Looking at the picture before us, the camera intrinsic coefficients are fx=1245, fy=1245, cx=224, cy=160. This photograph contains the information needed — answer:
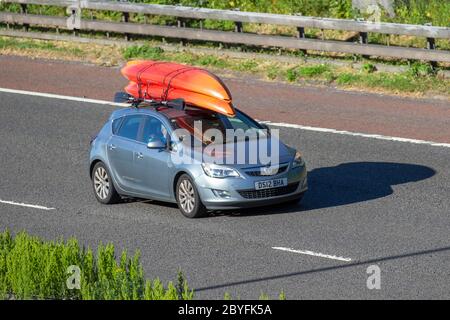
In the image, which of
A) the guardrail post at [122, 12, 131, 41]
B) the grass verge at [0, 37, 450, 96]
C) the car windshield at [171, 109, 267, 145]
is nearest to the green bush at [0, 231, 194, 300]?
the car windshield at [171, 109, 267, 145]

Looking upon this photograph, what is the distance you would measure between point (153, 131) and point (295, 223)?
2.73 metres

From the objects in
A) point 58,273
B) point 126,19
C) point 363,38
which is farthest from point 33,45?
point 58,273

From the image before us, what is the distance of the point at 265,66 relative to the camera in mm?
27406

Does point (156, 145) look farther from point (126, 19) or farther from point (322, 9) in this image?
point (126, 19)

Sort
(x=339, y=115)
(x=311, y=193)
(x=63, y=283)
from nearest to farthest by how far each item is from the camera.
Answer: (x=63, y=283), (x=311, y=193), (x=339, y=115)

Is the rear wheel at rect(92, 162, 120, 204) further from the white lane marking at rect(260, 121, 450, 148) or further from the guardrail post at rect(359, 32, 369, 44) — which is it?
the guardrail post at rect(359, 32, 369, 44)

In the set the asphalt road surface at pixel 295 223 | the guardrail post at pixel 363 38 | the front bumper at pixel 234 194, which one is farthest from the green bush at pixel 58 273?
the guardrail post at pixel 363 38

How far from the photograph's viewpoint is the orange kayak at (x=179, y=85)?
18.2 meters

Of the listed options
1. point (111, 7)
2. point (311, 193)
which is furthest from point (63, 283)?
point (111, 7)

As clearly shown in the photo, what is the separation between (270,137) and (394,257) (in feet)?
11.8

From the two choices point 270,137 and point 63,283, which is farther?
point 270,137

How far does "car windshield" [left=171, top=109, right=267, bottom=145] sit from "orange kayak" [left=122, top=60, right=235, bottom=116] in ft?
0.60

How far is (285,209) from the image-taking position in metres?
18.0
